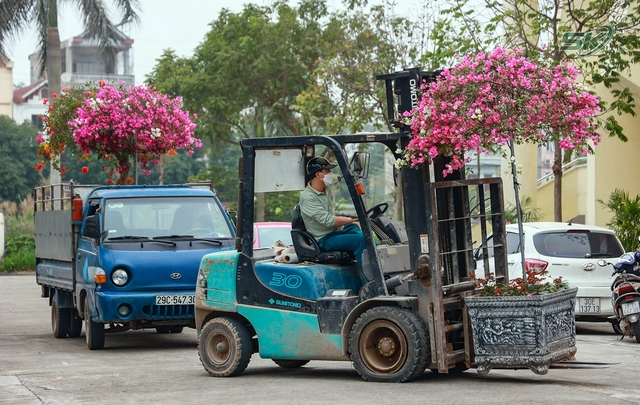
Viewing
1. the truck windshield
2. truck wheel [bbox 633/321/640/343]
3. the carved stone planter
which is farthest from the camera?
the truck windshield

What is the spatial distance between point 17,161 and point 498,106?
203 feet

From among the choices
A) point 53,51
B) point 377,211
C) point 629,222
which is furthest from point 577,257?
point 53,51

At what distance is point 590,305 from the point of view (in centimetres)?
1457

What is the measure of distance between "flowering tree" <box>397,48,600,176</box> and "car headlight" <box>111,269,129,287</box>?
5.58m

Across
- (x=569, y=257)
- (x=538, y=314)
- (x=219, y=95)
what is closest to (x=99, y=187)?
(x=569, y=257)

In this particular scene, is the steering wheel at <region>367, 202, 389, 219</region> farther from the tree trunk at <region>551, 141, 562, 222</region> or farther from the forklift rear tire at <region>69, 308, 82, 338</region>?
the tree trunk at <region>551, 141, 562, 222</region>

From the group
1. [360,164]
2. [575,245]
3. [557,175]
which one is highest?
[557,175]

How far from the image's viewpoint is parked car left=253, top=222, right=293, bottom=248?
51.8ft

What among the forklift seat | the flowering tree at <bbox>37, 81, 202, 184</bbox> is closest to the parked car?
the flowering tree at <bbox>37, 81, 202, 184</bbox>

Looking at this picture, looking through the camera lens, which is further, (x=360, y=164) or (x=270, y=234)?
(x=270, y=234)

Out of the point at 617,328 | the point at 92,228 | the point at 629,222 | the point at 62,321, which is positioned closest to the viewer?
the point at 92,228

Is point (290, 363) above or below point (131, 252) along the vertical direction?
below

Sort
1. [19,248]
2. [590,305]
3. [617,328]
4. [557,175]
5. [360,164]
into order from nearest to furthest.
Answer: [360,164], [590,305], [617,328], [557,175], [19,248]

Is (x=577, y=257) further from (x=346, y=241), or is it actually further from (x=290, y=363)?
(x=346, y=241)
